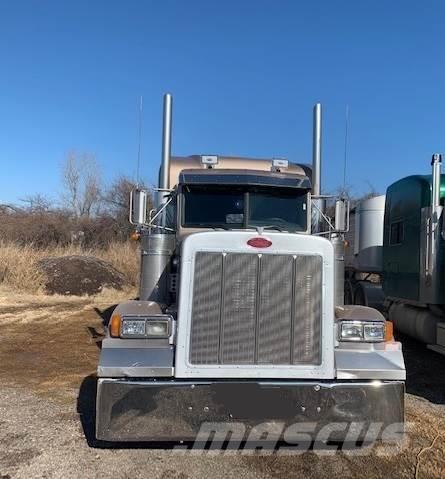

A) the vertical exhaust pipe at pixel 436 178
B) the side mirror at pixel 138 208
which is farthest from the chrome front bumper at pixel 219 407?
the vertical exhaust pipe at pixel 436 178

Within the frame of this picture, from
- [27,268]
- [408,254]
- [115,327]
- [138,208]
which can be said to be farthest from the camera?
[27,268]

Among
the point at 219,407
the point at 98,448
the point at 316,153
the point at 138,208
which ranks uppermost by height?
the point at 316,153

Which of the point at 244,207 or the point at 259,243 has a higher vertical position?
the point at 244,207

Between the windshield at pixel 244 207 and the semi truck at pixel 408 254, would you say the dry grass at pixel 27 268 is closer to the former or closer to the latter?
the semi truck at pixel 408 254

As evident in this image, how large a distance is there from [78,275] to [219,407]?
1618 cm

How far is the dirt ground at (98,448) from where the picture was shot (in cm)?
455

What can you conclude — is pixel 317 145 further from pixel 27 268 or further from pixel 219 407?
pixel 27 268

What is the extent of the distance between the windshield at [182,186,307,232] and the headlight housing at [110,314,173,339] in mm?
1750

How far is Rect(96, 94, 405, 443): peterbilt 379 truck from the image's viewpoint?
4559mm

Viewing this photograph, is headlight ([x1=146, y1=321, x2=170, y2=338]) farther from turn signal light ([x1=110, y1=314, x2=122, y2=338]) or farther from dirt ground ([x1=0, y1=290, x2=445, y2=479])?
dirt ground ([x1=0, y1=290, x2=445, y2=479])

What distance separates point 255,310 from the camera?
188 inches

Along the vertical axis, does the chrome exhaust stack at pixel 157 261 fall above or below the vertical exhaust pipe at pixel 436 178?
below

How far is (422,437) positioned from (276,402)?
1.74 metres

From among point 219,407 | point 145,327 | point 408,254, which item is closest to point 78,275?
point 408,254
